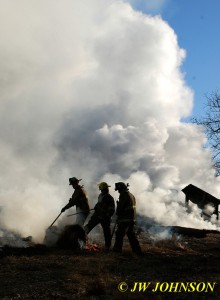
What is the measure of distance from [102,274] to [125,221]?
10.8 feet

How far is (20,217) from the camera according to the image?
16047 millimetres

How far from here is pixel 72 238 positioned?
1231cm

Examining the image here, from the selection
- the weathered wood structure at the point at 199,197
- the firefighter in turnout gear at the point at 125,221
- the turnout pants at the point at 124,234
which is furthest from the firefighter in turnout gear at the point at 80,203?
the weathered wood structure at the point at 199,197

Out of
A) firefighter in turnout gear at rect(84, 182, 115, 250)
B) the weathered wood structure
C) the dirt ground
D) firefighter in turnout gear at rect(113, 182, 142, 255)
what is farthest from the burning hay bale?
the weathered wood structure

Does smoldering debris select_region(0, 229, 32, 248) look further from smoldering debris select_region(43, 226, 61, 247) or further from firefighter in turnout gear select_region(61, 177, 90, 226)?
firefighter in turnout gear select_region(61, 177, 90, 226)

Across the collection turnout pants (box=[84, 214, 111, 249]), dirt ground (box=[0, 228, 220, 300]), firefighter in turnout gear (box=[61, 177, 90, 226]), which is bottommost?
dirt ground (box=[0, 228, 220, 300])

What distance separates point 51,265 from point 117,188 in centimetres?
335

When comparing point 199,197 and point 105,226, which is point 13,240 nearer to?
point 105,226

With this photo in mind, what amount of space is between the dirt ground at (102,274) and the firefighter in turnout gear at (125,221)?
32 centimetres

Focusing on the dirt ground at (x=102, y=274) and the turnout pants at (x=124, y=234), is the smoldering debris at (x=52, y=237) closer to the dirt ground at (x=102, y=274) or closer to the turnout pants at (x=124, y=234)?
the dirt ground at (x=102, y=274)

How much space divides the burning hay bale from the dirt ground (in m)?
0.31

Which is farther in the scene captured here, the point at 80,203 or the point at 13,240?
the point at 13,240

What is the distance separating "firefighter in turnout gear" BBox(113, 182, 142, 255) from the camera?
484 inches

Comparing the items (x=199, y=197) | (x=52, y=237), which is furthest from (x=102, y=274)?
(x=199, y=197)
